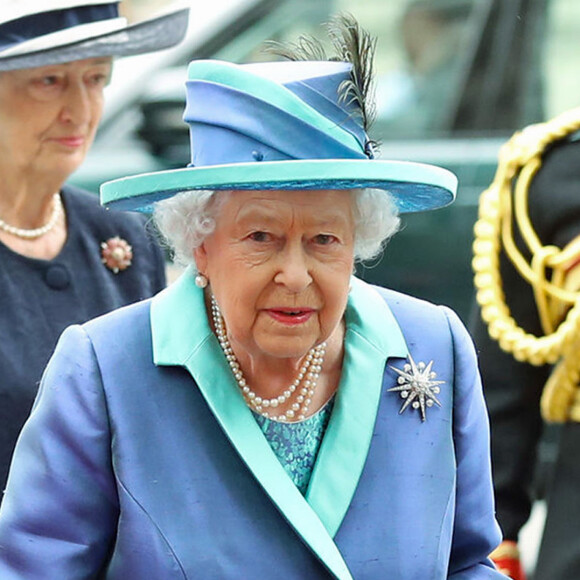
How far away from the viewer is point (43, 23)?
3459 millimetres

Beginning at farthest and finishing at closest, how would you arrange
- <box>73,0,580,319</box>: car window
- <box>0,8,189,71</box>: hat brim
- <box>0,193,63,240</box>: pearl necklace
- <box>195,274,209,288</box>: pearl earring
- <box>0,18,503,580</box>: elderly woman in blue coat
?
<box>73,0,580,319</box>: car window, <box>0,193,63,240</box>: pearl necklace, <box>0,8,189,71</box>: hat brim, <box>195,274,209,288</box>: pearl earring, <box>0,18,503,580</box>: elderly woman in blue coat

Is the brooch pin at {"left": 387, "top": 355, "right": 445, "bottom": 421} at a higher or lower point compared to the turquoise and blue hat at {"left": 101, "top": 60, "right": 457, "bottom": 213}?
lower

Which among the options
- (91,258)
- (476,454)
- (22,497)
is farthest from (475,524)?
(91,258)

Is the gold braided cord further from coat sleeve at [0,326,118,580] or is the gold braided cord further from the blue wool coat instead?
coat sleeve at [0,326,118,580]

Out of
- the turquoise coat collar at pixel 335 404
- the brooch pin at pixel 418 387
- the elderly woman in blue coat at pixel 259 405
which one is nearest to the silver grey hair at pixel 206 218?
the elderly woman in blue coat at pixel 259 405

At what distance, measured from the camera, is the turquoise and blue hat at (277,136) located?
92.4 inches

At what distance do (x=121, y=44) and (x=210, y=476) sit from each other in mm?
1389

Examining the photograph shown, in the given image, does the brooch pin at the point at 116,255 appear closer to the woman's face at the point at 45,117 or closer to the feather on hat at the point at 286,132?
the woman's face at the point at 45,117

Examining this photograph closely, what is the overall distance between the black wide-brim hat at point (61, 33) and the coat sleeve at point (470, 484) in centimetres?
123

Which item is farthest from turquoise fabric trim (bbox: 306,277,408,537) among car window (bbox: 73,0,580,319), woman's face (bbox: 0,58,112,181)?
car window (bbox: 73,0,580,319)

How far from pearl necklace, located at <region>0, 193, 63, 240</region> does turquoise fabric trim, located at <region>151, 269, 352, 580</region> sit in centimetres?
89

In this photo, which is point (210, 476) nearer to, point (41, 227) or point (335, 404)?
point (335, 404)

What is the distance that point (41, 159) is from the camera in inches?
137

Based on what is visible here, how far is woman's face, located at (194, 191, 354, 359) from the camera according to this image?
2439 mm
